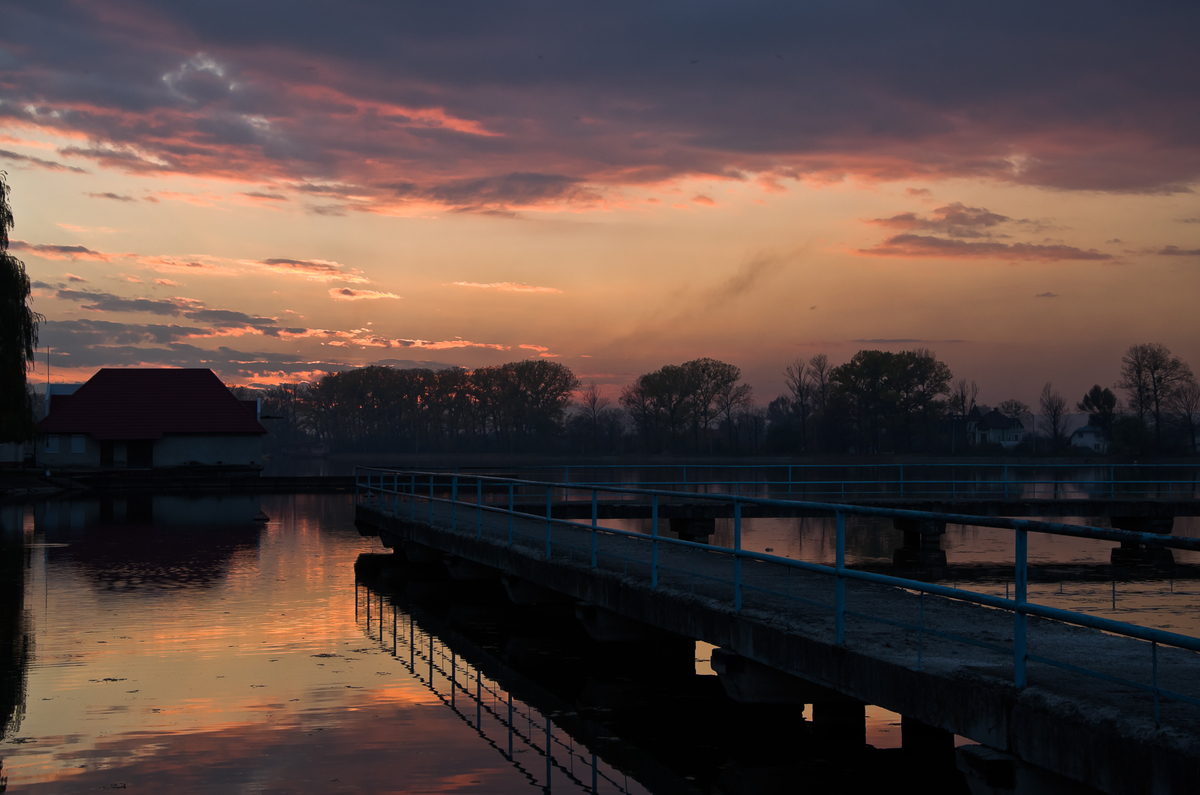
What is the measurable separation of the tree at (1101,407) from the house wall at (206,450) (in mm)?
95427

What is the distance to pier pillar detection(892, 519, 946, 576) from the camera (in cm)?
2628

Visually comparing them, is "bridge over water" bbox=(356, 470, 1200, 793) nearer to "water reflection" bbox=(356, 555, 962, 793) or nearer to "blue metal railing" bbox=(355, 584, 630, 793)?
"water reflection" bbox=(356, 555, 962, 793)

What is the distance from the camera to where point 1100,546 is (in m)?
32.2

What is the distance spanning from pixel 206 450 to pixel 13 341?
2566 centimetres

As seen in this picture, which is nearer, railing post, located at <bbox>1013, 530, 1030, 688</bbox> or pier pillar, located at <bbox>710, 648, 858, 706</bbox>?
railing post, located at <bbox>1013, 530, 1030, 688</bbox>

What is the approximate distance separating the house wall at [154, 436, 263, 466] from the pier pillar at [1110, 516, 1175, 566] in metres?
55.6

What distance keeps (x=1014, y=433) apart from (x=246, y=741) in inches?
7487

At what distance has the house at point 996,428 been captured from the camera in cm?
17988

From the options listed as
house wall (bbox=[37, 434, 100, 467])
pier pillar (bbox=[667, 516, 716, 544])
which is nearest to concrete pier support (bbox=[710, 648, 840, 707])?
pier pillar (bbox=[667, 516, 716, 544])

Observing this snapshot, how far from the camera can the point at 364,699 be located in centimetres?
1124

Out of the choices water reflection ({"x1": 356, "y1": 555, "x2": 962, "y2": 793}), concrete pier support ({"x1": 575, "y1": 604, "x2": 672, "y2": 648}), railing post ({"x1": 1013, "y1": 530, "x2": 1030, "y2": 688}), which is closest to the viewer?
railing post ({"x1": 1013, "y1": 530, "x2": 1030, "y2": 688})

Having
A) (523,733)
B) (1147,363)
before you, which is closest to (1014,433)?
(1147,363)

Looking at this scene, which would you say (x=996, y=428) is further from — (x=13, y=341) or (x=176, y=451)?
(x=13, y=341)

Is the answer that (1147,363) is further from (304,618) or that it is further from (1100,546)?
(304,618)
